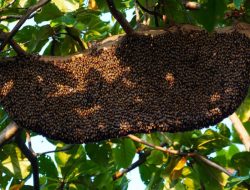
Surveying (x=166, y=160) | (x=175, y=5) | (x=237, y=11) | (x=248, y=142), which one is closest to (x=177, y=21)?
(x=175, y=5)

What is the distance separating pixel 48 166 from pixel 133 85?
152 cm

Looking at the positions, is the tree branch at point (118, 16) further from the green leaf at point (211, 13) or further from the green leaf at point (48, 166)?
the green leaf at point (48, 166)

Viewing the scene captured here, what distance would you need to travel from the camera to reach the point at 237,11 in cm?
362

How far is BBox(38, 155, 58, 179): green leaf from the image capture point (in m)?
4.51

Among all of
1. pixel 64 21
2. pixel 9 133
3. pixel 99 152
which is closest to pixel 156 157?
pixel 99 152

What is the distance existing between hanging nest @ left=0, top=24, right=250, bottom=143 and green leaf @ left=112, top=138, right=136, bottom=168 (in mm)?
1198

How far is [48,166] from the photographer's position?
4.52 m

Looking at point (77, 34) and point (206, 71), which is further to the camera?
point (77, 34)

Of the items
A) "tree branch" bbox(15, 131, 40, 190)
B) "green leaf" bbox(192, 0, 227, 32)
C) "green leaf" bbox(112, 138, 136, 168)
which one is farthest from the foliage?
"green leaf" bbox(192, 0, 227, 32)

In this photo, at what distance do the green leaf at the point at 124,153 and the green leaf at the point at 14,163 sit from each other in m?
0.66

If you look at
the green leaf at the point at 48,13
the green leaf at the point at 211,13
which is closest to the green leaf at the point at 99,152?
the green leaf at the point at 48,13

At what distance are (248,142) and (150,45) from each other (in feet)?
3.53

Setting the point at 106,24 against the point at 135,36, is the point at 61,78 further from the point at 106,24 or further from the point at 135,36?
the point at 106,24

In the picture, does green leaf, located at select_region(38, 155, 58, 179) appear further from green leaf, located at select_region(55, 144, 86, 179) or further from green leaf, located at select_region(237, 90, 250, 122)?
green leaf, located at select_region(237, 90, 250, 122)
